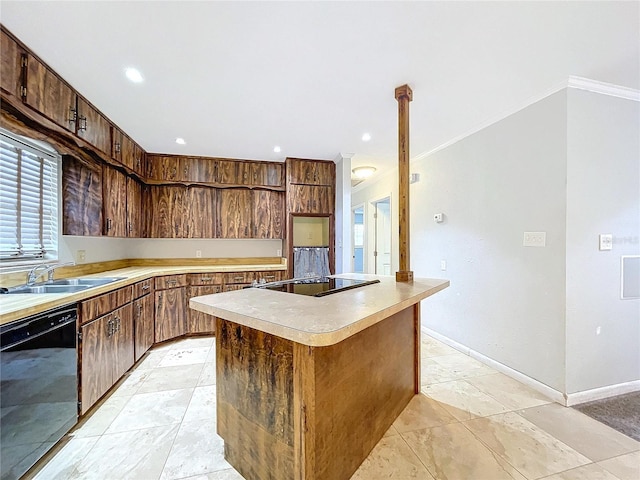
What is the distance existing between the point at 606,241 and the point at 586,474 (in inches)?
65.2

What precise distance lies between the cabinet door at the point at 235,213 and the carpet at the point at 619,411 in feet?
12.7

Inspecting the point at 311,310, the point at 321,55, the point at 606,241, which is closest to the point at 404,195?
the point at 321,55

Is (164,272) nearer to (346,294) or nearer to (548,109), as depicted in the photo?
(346,294)

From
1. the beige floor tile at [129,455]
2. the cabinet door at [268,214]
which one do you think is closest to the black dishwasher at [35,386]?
the beige floor tile at [129,455]

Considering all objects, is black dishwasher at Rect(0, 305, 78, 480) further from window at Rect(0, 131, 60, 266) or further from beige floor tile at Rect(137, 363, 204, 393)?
window at Rect(0, 131, 60, 266)

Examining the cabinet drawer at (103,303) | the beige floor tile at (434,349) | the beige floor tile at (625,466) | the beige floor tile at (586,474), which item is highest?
the cabinet drawer at (103,303)

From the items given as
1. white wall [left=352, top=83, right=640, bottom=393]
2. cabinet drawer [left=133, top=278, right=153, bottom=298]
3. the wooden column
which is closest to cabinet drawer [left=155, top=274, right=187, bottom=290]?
cabinet drawer [left=133, top=278, right=153, bottom=298]

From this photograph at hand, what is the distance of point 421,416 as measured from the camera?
1.99 m

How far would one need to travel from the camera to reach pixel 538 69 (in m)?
1.95

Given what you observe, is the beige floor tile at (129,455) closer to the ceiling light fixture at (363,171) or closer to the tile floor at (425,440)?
the tile floor at (425,440)

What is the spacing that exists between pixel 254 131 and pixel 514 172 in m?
2.56

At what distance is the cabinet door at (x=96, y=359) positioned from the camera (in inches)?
75.6

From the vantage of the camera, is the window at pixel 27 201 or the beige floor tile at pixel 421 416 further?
the window at pixel 27 201

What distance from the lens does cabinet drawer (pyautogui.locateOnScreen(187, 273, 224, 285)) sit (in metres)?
3.48
